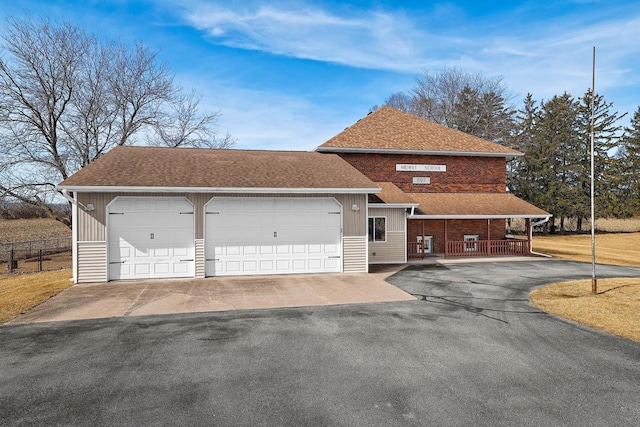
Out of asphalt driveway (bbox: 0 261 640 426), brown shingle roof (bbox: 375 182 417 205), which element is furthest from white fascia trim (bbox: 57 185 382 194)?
asphalt driveway (bbox: 0 261 640 426)

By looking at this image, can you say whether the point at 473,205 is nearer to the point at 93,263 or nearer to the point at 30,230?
the point at 93,263

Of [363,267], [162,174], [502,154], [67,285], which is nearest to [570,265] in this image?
[502,154]

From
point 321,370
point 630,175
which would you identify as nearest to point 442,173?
point 321,370

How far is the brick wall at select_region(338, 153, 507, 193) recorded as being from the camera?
834 inches

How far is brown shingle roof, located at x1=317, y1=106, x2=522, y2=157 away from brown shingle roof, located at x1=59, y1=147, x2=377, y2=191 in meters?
3.34

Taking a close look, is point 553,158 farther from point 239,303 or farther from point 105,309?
point 105,309

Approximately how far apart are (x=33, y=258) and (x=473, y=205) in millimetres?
27380

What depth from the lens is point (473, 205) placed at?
20.7m

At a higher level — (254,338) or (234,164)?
(234,164)

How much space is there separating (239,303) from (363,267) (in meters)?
6.24

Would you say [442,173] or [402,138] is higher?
Result: [402,138]

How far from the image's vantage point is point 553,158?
4162 cm

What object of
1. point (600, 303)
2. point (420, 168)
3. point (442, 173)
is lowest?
point (600, 303)

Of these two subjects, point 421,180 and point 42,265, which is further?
point 421,180
